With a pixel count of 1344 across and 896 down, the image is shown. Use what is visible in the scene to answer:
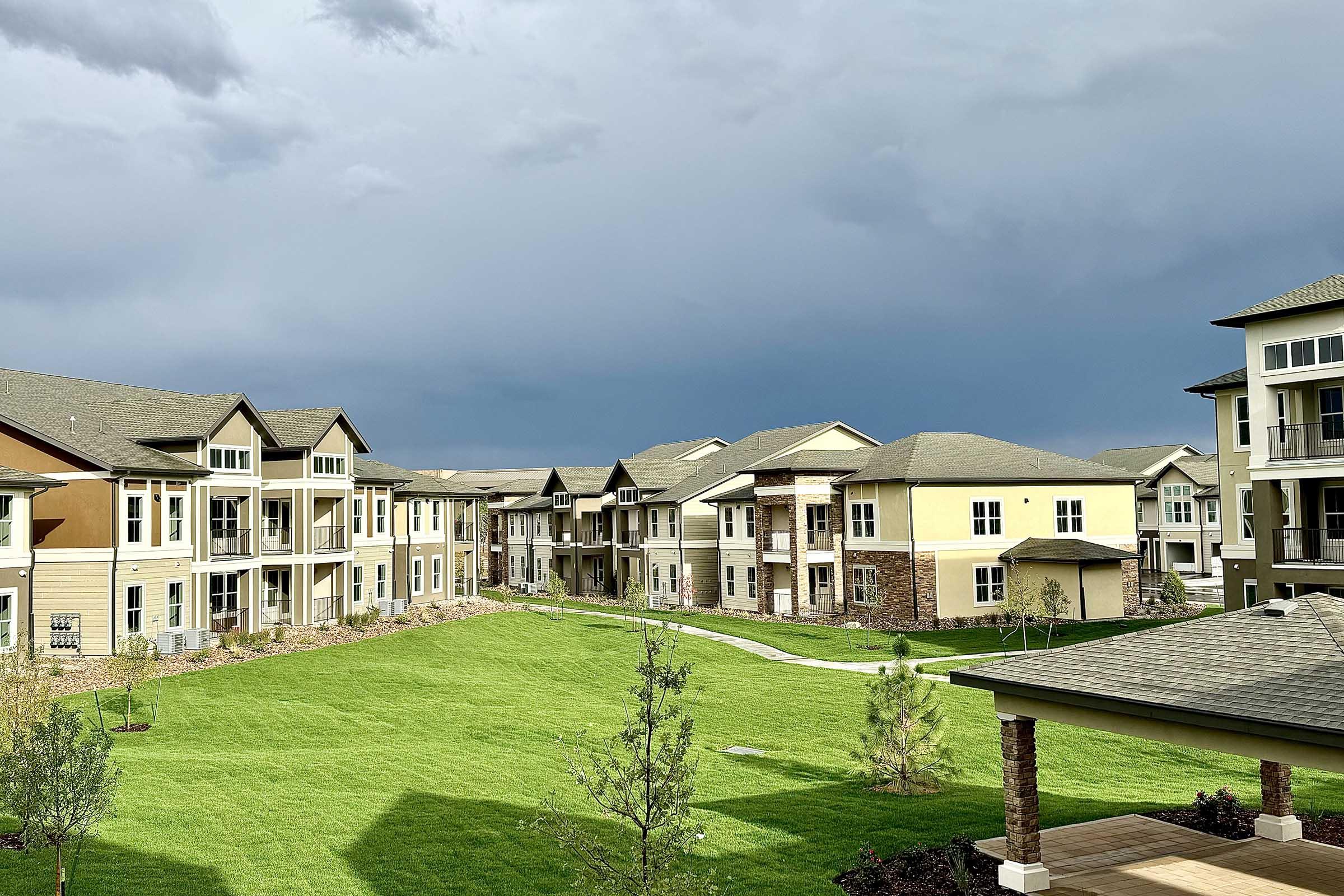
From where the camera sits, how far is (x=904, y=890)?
12477 millimetres

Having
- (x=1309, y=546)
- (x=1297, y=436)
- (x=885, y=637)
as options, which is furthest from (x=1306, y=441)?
(x=885, y=637)

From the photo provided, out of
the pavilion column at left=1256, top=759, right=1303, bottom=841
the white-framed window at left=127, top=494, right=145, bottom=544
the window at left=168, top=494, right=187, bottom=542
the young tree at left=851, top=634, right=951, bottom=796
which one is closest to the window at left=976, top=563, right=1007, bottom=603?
the young tree at left=851, top=634, right=951, bottom=796

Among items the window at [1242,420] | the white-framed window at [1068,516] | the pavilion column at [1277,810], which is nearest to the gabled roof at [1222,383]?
the window at [1242,420]

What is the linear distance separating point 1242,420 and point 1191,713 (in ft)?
93.0

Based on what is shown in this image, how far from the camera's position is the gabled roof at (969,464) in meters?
43.8

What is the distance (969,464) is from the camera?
45.2 m

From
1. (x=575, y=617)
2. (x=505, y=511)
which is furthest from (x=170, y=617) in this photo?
(x=505, y=511)

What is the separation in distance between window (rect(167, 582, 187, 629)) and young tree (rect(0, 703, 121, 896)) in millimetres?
22376

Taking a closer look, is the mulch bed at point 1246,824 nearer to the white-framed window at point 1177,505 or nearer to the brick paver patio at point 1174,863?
the brick paver patio at point 1174,863

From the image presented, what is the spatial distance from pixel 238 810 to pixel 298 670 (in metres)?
14.3

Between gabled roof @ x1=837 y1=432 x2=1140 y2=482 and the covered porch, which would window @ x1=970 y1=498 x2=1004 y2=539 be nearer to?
gabled roof @ x1=837 y1=432 x2=1140 y2=482

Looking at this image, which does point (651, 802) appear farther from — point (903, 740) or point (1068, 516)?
point (1068, 516)

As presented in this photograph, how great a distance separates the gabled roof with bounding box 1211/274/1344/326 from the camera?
2855 cm

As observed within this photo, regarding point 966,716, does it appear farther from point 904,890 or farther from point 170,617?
point 170,617
